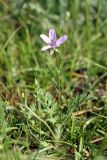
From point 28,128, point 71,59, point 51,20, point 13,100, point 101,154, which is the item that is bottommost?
point 101,154

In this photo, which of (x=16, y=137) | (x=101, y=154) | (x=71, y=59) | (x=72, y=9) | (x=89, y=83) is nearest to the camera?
(x=101, y=154)

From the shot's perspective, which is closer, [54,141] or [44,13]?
[54,141]

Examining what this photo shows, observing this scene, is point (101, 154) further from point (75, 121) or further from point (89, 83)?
point (89, 83)

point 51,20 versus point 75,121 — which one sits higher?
point 51,20

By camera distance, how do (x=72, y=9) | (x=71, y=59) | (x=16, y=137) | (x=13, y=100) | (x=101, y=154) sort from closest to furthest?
(x=101, y=154) → (x=16, y=137) → (x=13, y=100) → (x=71, y=59) → (x=72, y=9)

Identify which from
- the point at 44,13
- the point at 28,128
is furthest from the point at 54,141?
the point at 44,13

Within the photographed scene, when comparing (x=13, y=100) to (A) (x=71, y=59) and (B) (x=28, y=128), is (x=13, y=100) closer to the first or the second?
(B) (x=28, y=128)
